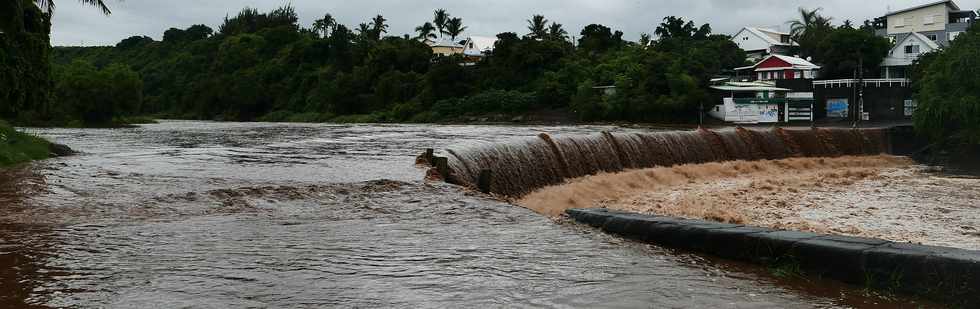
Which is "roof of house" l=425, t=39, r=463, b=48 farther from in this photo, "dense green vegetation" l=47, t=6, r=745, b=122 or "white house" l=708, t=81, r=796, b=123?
"white house" l=708, t=81, r=796, b=123

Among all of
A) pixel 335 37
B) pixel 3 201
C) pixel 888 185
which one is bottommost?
pixel 888 185

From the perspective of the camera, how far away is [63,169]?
1694 centimetres

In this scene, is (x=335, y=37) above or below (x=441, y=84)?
above

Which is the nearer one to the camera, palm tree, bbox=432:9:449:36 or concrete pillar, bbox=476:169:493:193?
concrete pillar, bbox=476:169:493:193

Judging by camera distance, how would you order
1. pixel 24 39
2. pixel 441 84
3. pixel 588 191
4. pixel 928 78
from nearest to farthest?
1. pixel 588 191
2. pixel 24 39
3. pixel 928 78
4. pixel 441 84

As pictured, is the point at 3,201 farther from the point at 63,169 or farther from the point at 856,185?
the point at 856,185

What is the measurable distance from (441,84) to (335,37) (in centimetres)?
2405

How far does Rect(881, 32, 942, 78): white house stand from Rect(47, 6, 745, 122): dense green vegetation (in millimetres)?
11506

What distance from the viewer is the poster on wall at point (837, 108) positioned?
2012 inches

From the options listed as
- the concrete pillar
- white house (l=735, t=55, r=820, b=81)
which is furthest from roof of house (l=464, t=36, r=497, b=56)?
the concrete pillar

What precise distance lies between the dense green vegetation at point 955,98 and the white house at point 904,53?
2817 cm

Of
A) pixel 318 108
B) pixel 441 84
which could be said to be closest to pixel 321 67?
pixel 318 108

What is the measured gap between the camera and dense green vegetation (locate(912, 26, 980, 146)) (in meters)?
30.6

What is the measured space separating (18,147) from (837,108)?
152 feet
